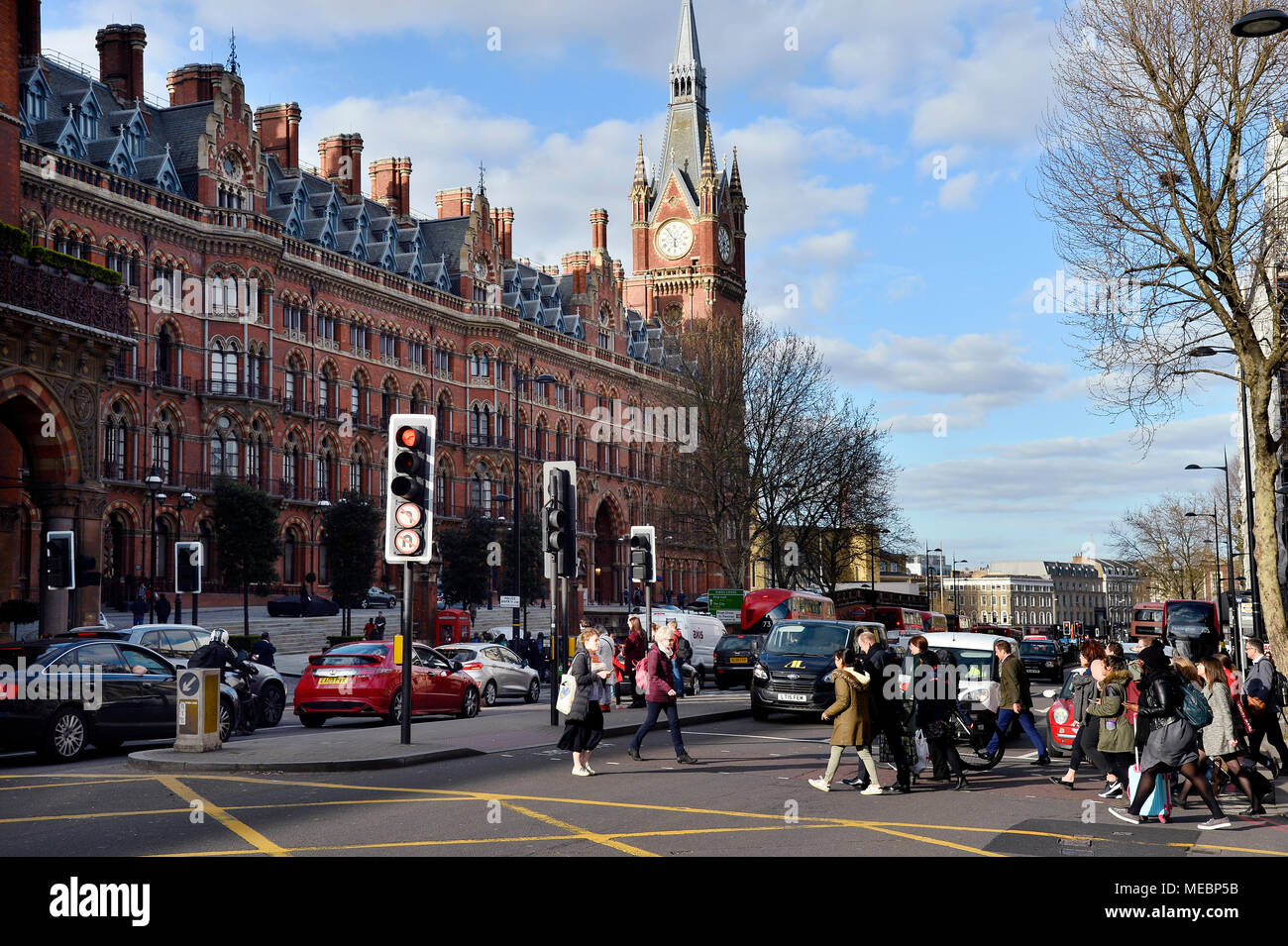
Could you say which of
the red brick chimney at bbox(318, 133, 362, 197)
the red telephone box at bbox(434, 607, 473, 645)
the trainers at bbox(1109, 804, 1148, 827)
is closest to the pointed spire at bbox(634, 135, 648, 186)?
the red brick chimney at bbox(318, 133, 362, 197)

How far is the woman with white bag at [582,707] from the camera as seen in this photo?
15.2 meters

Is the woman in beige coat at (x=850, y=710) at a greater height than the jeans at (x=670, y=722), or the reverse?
the woman in beige coat at (x=850, y=710)

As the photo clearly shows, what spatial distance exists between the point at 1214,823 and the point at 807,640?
12.5 m

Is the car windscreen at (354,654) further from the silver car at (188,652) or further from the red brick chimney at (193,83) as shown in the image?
the red brick chimney at (193,83)

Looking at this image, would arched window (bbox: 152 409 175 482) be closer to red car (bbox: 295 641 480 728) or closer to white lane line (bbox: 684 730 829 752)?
red car (bbox: 295 641 480 728)

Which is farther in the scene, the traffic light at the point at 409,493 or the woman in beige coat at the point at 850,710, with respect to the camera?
the traffic light at the point at 409,493

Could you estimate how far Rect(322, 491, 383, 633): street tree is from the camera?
53.9m

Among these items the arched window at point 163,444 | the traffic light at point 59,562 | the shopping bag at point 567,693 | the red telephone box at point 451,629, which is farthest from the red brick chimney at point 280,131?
the shopping bag at point 567,693

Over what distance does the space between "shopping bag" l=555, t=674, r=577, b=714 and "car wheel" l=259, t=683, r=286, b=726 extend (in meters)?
9.36

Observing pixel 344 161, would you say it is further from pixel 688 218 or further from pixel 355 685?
pixel 355 685

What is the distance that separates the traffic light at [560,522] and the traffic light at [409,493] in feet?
10.9

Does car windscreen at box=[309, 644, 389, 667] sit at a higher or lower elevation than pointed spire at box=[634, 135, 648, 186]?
lower

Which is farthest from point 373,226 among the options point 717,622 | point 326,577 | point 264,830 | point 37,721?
point 264,830

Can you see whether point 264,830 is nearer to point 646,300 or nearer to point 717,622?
point 717,622
